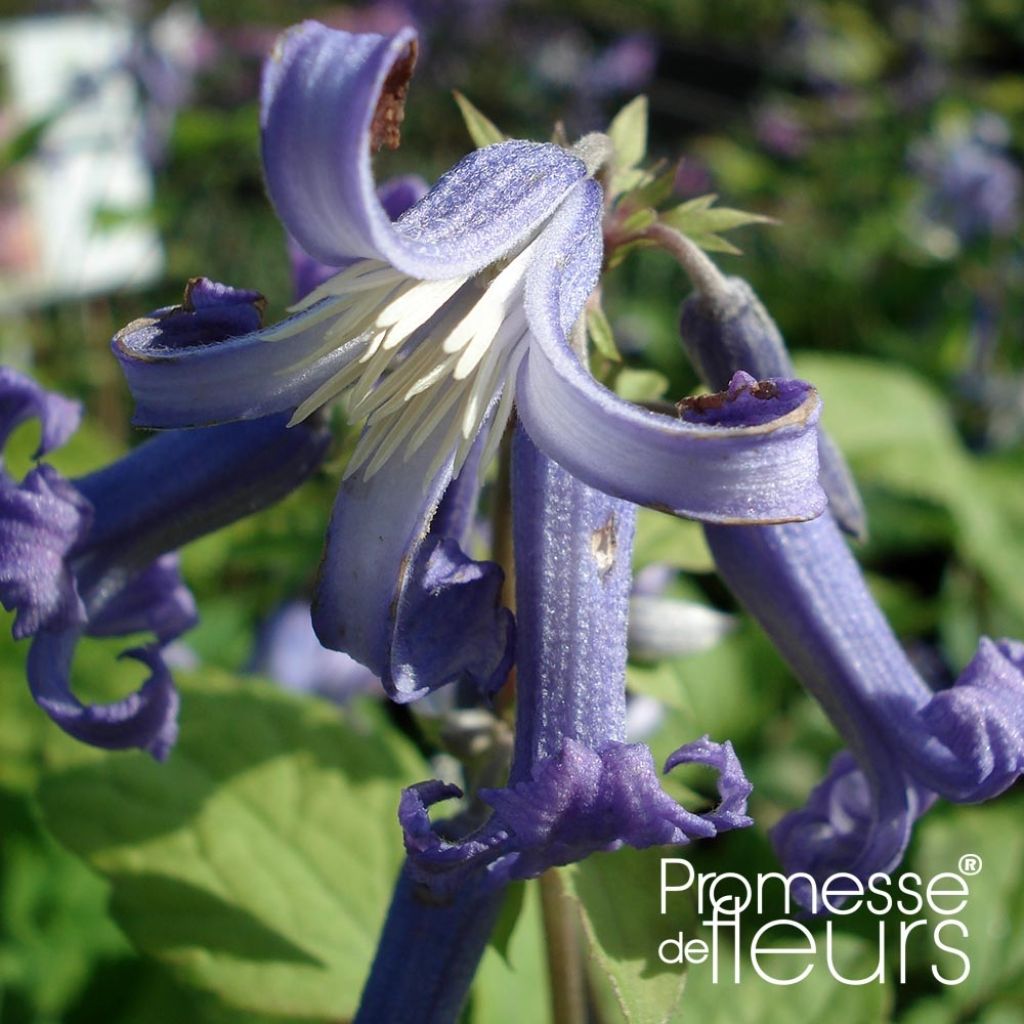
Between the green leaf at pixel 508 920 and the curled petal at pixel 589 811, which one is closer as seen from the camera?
the curled petal at pixel 589 811

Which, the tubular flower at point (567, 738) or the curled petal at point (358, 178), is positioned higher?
the curled petal at point (358, 178)

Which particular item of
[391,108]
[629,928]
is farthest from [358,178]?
[629,928]

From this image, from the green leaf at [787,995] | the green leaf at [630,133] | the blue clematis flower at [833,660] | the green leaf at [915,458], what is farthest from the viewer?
the green leaf at [915,458]

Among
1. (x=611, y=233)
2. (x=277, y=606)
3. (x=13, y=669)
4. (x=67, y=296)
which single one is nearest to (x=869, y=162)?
(x=67, y=296)

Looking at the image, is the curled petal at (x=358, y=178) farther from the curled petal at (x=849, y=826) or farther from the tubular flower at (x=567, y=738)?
the curled petal at (x=849, y=826)

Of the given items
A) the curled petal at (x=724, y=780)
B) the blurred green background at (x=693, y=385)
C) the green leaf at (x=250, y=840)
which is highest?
the curled petal at (x=724, y=780)

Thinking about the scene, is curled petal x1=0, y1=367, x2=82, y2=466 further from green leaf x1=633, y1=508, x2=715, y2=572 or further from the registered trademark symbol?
the registered trademark symbol

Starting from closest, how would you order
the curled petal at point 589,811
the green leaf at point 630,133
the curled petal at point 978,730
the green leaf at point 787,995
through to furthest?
the curled petal at point 589,811
the curled petal at point 978,730
the green leaf at point 630,133
the green leaf at point 787,995

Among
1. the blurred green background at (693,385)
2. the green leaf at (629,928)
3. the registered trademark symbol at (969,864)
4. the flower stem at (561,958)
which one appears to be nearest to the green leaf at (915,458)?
the blurred green background at (693,385)

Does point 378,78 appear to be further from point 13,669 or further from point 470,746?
point 13,669

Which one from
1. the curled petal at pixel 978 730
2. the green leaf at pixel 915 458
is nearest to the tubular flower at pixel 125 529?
the curled petal at pixel 978 730
